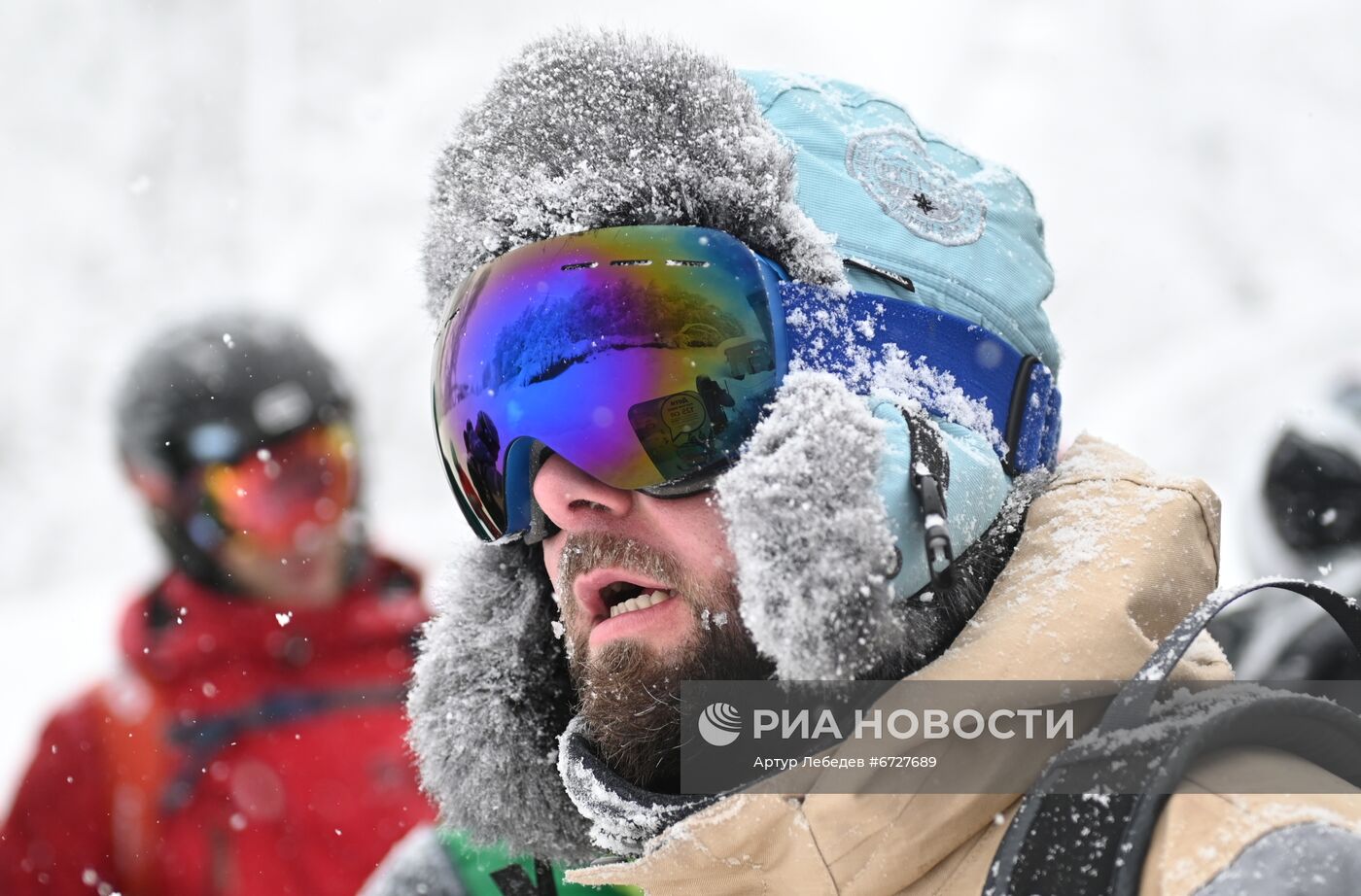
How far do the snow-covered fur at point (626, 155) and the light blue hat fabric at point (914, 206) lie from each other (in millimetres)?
68

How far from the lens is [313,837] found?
387cm

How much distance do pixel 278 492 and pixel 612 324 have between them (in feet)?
10.5

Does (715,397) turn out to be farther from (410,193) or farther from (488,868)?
(410,193)

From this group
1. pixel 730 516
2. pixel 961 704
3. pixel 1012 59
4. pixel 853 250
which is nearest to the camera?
pixel 961 704

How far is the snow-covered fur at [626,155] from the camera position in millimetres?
1704

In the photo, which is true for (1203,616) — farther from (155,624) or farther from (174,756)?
(155,624)

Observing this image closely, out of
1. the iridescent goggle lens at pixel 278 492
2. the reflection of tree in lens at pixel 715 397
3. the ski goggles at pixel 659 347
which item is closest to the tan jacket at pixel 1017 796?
the ski goggles at pixel 659 347

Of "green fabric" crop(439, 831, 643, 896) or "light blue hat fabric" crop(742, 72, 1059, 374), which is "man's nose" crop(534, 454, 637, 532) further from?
"green fabric" crop(439, 831, 643, 896)

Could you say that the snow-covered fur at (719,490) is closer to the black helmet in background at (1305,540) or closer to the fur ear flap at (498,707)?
the fur ear flap at (498,707)

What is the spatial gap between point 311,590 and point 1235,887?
12.9 feet

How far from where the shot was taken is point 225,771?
3.90 metres

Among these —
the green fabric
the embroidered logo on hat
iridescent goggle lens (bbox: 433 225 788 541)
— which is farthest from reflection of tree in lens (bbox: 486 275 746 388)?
the green fabric

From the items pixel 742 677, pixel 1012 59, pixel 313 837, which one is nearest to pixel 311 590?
pixel 313 837

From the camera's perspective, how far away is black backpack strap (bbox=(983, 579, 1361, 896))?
42.6 inches
